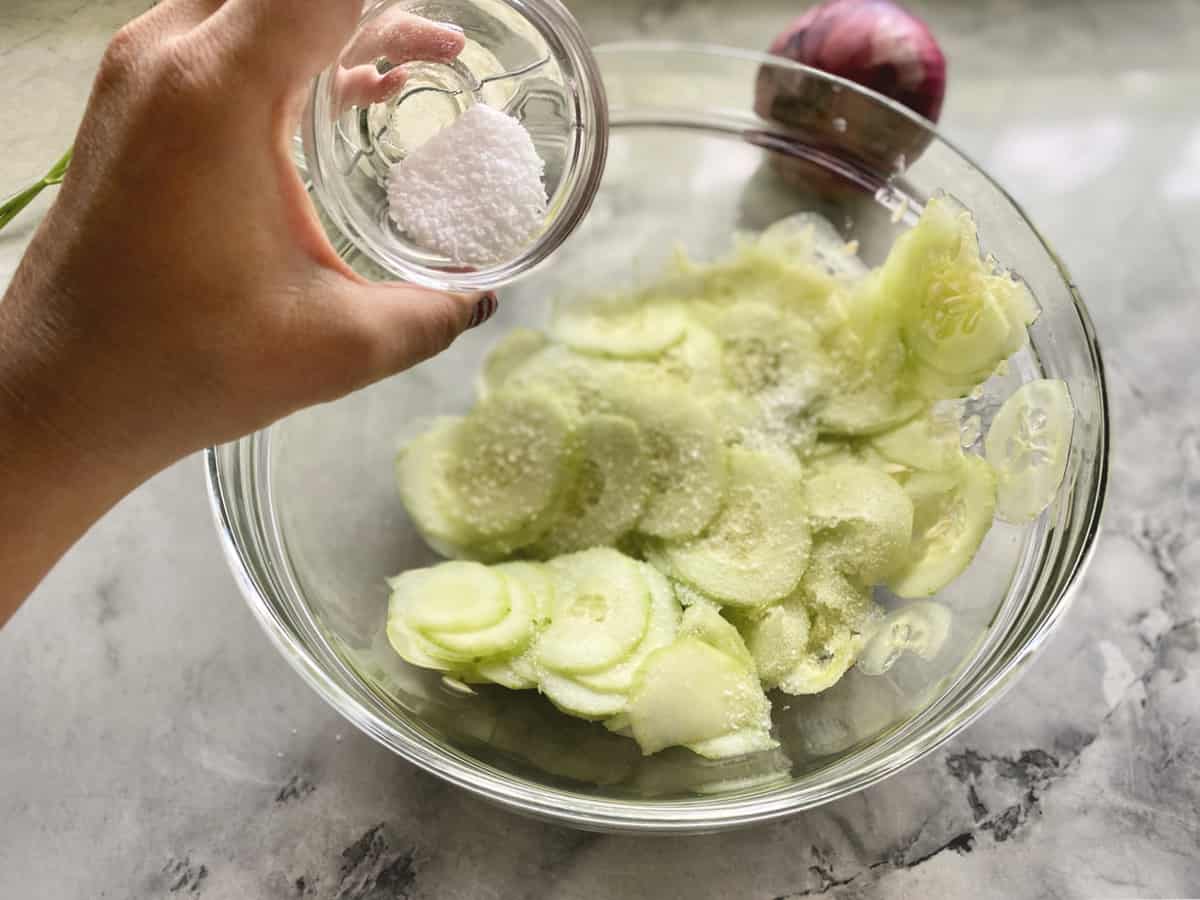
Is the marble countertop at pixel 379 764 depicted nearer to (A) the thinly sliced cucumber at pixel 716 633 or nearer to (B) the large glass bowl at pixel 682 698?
(B) the large glass bowl at pixel 682 698

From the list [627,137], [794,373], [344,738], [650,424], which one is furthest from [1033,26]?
[344,738]

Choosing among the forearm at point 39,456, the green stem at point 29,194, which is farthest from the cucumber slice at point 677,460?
the green stem at point 29,194

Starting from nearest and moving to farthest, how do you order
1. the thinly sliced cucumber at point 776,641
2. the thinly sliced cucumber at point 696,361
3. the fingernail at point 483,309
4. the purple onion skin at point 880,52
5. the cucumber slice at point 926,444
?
the fingernail at point 483,309, the thinly sliced cucumber at point 776,641, the cucumber slice at point 926,444, the thinly sliced cucumber at point 696,361, the purple onion skin at point 880,52

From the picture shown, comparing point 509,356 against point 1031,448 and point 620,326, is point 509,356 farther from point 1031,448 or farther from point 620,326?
point 1031,448

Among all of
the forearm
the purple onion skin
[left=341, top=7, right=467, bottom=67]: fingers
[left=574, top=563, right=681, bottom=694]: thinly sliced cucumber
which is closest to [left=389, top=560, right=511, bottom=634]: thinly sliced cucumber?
[left=574, top=563, right=681, bottom=694]: thinly sliced cucumber

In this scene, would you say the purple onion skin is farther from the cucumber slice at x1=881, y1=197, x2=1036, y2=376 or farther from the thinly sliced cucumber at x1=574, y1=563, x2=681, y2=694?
the thinly sliced cucumber at x1=574, y1=563, x2=681, y2=694

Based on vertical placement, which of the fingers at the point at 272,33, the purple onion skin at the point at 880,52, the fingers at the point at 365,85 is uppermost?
the purple onion skin at the point at 880,52
